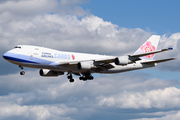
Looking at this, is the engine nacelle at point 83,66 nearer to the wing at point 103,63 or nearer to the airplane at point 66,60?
the airplane at point 66,60

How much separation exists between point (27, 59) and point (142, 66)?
85.4 ft

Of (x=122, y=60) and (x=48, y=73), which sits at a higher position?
(x=122, y=60)

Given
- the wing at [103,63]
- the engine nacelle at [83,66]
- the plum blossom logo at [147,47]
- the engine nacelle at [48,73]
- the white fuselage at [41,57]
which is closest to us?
the white fuselage at [41,57]

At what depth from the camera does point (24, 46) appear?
168ft

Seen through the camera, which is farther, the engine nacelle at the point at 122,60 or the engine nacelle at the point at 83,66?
the engine nacelle at the point at 83,66

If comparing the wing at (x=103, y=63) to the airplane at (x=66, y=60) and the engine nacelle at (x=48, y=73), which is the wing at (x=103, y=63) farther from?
the engine nacelle at (x=48, y=73)

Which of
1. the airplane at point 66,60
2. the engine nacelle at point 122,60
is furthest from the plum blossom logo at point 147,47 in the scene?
the engine nacelle at point 122,60

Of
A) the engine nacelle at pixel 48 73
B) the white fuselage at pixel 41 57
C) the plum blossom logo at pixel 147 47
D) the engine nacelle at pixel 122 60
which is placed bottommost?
the engine nacelle at pixel 48 73

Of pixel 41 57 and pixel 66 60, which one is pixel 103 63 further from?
pixel 41 57

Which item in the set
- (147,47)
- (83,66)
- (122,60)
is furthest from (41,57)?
(147,47)

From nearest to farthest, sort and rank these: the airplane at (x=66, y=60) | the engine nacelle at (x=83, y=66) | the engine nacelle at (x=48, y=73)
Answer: the airplane at (x=66, y=60) → the engine nacelle at (x=83, y=66) → the engine nacelle at (x=48, y=73)

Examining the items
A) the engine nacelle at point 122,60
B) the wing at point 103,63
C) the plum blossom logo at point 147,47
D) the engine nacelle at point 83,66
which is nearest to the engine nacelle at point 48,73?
the wing at point 103,63

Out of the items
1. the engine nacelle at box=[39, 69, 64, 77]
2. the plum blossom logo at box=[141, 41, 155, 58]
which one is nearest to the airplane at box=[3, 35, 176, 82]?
the engine nacelle at box=[39, 69, 64, 77]

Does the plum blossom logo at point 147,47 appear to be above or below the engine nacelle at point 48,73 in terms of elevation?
above
